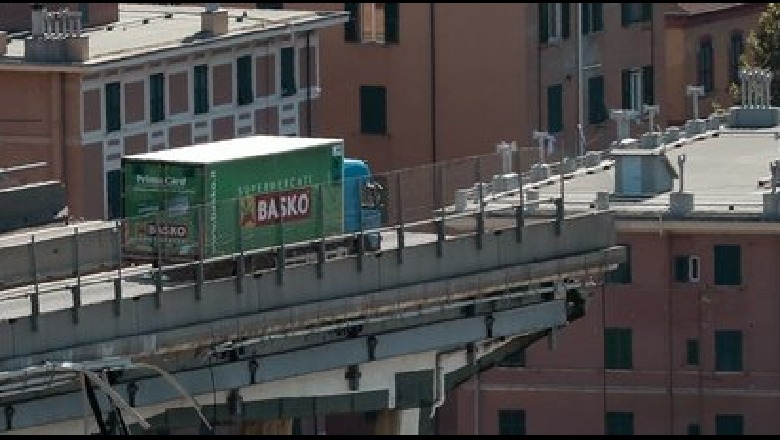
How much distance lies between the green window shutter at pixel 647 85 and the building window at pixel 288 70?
16800 millimetres

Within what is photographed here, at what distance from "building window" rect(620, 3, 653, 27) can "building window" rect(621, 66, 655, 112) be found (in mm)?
1151

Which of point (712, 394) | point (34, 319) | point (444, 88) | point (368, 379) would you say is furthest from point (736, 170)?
point (34, 319)

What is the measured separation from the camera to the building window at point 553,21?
130875 mm

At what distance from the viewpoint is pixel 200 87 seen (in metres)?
120

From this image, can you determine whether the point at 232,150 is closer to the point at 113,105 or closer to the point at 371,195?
the point at 371,195

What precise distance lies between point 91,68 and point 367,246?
2824 cm

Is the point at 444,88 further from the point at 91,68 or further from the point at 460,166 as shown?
the point at 460,166

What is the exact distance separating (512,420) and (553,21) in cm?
2238

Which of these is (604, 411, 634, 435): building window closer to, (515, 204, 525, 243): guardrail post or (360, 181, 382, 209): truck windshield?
(515, 204, 525, 243): guardrail post

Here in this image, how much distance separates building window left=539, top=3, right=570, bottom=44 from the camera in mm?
130875

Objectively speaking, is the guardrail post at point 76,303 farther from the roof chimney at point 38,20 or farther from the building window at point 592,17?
the building window at point 592,17

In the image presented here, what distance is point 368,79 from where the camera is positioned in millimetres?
132000

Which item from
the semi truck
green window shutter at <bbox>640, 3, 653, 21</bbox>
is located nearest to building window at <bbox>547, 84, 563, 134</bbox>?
green window shutter at <bbox>640, 3, 653, 21</bbox>

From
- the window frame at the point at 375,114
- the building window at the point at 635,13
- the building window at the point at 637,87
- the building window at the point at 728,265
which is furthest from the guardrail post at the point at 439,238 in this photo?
the building window at the point at 635,13
